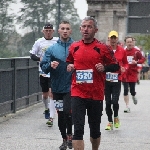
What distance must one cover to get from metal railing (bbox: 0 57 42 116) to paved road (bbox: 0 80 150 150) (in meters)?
0.27

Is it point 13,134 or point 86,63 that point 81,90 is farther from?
point 13,134

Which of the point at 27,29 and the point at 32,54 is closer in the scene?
the point at 32,54

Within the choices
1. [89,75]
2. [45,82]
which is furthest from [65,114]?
[45,82]

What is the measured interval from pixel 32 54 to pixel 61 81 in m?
3.74

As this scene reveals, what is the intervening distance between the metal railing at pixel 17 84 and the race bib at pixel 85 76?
21.9 feet

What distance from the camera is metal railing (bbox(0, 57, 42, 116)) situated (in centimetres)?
1638

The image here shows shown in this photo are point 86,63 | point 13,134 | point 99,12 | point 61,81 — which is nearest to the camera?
point 86,63

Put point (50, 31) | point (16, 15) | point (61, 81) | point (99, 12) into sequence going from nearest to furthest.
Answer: point (61, 81) < point (50, 31) < point (99, 12) < point (16, 15)

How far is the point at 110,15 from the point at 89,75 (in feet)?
156

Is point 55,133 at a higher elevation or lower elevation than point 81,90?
lower

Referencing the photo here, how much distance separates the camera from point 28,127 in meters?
14.9

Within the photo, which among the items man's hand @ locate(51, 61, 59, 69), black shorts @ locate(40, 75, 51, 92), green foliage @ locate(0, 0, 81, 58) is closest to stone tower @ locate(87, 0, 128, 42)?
green foliage @ locate(0, 0, 81, 58)

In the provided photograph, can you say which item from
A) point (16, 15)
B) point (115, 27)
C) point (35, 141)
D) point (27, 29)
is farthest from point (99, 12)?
point (35, 141)

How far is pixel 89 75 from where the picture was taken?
934 centimetres
